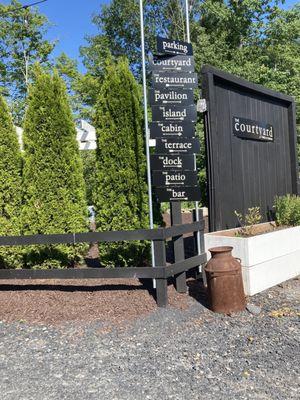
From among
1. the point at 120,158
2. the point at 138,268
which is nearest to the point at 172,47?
the point at 120,158

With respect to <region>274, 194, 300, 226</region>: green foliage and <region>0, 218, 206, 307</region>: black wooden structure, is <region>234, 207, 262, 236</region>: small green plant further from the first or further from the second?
<region>0, 218, 206, 307</region>: black wooden structure

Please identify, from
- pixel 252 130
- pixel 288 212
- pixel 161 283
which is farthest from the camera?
pixel 252 130

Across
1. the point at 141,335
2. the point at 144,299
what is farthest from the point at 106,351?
the point at 144,299

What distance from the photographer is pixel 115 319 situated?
497cm

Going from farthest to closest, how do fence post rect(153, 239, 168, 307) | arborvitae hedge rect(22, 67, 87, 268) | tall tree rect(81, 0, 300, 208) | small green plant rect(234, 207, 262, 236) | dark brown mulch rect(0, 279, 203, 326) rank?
1. tall tree rect(81, 0, 300, 208)
2. small green plant rect(234, 207, 262, 236)
3. arborvitae hedge rect(22, 67, 87, 268)
4. fence post rect(153, 239, 168, 307)
5. dark brown mulch rect(0, 279, 203, 326)

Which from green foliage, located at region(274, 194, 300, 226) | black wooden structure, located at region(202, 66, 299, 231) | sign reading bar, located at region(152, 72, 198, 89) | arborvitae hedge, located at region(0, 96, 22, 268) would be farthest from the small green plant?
arborvitae hedge, located at region(0, 96, 22, 268)

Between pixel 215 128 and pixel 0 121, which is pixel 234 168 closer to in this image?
pixel 215 128

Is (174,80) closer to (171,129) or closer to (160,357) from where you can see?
(171,129)

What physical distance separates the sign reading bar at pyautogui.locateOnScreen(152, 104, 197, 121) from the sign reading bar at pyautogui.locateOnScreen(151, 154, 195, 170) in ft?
1.64

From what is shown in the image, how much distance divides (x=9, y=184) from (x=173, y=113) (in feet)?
8.70

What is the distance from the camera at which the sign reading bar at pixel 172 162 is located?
579 centimetres

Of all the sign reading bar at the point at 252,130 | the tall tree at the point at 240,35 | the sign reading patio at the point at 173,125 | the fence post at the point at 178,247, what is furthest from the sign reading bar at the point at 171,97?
the tall tree at the point at 240,35

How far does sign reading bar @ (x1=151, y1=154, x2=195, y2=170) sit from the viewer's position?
579 cm

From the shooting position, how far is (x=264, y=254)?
6129 millimetres
